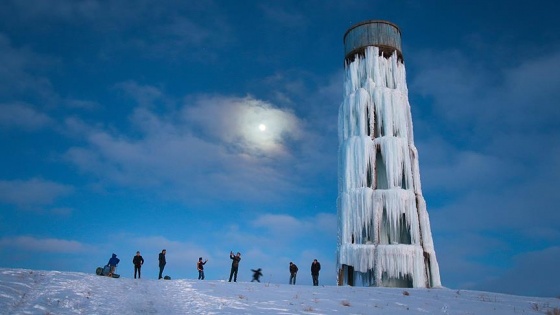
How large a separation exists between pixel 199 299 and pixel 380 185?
21.7 metres

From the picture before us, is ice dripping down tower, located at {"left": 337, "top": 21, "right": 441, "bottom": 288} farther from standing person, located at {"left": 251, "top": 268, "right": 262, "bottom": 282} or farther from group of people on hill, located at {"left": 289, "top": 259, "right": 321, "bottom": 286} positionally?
standing person, located at {"left": 251, "top": 268, "right": 262, "bottom": 282}

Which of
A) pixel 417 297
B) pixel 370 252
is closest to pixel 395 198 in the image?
pixel 370 252

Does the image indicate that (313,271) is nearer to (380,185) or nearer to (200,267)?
(200,267)

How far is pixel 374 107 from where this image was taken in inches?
1307

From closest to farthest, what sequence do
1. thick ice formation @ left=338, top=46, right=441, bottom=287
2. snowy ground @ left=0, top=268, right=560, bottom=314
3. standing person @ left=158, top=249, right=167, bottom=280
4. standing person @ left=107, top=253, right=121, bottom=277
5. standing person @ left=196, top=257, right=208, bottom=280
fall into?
snowy ground @ left=0, top=268, right=560, bottom=314, standing person @ left=107, top=253, right=121, bottom=277, standing person @ left=158, top=249, right=167, bottom=280, standing person @ left=196, top=257, right=208, bottom=280, thick ice formation @ left=338, top=46, right=441, bottom=287

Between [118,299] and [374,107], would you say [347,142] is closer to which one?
[374,107]

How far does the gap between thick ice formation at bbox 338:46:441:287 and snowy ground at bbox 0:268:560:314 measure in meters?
11.4

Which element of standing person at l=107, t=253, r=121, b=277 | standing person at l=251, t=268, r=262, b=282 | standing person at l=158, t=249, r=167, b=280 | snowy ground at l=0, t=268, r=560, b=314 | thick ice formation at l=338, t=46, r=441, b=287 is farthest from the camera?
thick ice formation at l=338, t=46, r=441, b=287

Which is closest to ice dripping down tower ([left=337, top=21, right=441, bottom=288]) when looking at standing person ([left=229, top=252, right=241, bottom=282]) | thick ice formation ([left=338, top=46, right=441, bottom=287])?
thick ice formation ([left=338, top=46, right=441, bottom=287])

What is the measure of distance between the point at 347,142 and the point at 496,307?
1965cm

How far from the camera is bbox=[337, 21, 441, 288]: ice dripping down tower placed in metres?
27.8

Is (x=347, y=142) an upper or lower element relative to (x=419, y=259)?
upper

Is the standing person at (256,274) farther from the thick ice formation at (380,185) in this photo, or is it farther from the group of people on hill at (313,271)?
the thick ice formation at (380,185)

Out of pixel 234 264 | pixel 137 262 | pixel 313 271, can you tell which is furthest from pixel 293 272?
pixel 137 262
